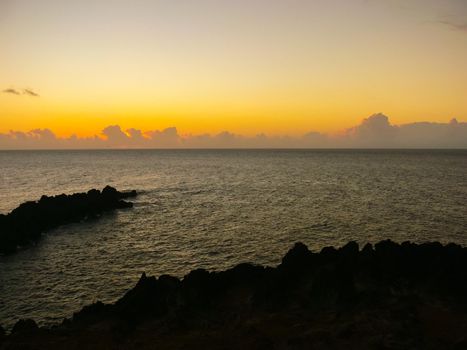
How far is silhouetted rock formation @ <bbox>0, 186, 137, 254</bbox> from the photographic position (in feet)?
134

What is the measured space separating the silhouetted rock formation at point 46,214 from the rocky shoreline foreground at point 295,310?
23.5m

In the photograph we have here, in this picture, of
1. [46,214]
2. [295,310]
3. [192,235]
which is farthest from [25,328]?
[46,214]

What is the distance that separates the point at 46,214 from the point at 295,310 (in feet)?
139

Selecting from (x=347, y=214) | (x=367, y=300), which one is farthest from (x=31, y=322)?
(x=347, y=214)

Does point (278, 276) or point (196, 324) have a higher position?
point (278, 276)

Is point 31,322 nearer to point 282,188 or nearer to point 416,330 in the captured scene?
point 416,330

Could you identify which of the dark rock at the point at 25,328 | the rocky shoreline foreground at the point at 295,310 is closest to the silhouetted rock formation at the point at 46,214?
the dark rock at the point at 25,328

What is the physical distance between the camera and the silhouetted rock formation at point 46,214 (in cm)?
4091

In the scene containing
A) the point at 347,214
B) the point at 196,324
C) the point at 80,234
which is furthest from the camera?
the point at 347,214

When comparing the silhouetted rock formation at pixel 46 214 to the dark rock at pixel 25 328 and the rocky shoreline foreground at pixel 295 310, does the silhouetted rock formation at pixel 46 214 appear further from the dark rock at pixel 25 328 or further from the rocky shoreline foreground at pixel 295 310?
the rocky shoreline foreground at pixel 295 310

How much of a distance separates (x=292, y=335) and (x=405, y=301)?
291 inches

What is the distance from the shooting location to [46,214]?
167 feet

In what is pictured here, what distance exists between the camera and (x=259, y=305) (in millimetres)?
21641

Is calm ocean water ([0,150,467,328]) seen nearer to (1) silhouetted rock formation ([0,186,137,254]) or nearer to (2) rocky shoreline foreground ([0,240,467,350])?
(1) silhouetted rock formation ([0,186,137,254])
